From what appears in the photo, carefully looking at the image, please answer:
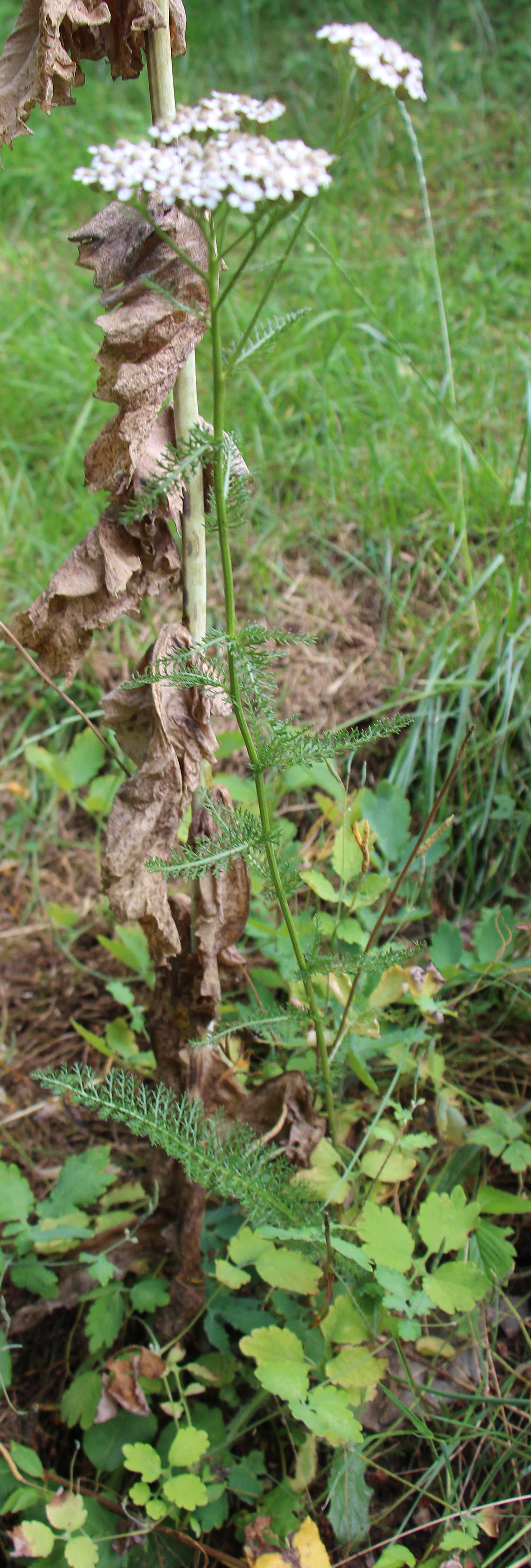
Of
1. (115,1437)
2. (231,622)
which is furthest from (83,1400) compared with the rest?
(231,622)

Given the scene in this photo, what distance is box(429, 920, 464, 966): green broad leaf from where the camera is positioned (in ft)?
4.81

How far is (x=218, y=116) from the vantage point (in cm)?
77

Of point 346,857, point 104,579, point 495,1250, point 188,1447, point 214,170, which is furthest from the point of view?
point 346,857

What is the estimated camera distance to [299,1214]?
3.78ft

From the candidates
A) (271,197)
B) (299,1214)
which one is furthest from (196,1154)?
(271,197)

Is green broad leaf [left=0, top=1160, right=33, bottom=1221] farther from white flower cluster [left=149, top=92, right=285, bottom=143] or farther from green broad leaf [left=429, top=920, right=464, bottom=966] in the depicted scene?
white flower cluster [left=149, top=92, right=285, bottom=143]

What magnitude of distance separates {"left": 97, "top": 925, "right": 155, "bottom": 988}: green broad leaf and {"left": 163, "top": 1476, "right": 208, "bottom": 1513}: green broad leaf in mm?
696

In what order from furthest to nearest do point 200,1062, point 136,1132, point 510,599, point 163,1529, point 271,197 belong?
point 510,599
point 200,1062
point 163,1529
point 136,1132
point 271,197

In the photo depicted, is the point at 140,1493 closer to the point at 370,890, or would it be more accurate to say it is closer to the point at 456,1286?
the point at 456,1286

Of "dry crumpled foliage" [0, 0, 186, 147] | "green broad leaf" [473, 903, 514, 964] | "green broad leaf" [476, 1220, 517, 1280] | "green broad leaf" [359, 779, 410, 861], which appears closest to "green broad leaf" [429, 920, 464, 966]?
"green broad leaf" [473, 903, 514, 964]

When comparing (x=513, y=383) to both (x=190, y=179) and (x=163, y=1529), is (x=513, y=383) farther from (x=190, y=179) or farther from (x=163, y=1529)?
(x=163, y=1529)

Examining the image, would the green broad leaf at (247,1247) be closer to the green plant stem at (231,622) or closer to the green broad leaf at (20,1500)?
the green plant stem at (231,622)

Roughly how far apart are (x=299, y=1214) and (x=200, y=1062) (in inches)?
9.3

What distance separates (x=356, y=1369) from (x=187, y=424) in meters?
1.14
